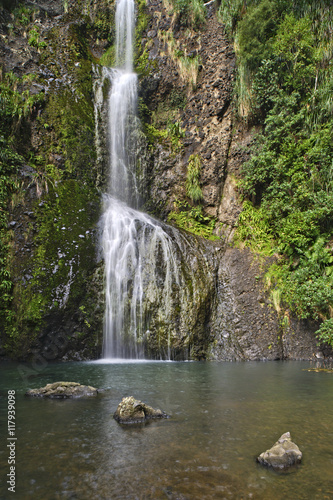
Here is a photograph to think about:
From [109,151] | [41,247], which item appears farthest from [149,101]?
[41,247]

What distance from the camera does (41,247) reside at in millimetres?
9695

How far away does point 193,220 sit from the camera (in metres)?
13.5

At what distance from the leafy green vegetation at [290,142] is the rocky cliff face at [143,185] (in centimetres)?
77

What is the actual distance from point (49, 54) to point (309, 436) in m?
16.5

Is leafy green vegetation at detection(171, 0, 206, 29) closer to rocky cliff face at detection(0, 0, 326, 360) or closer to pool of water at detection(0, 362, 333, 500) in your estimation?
rocky cliff face at detection(0, 0, 326, 360)

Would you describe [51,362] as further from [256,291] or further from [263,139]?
[263,139]

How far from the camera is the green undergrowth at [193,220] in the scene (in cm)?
1302

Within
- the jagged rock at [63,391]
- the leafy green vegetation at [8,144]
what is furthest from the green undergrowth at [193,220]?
the jagged rock at [63,391]

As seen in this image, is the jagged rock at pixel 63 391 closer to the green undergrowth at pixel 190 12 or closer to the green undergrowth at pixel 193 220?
the green undergrowth at pixel 193 220

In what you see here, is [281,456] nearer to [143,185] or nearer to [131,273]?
[131,273]

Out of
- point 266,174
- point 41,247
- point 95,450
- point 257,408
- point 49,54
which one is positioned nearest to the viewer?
point 95,450

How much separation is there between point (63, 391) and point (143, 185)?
11.1 m

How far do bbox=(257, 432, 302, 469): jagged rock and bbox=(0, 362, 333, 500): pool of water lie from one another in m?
0.07

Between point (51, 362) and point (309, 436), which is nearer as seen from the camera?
point (309, 436)
